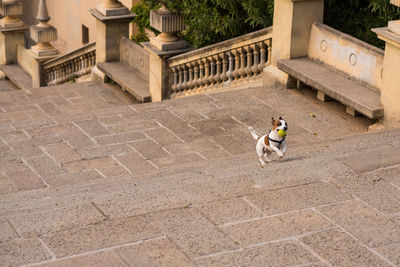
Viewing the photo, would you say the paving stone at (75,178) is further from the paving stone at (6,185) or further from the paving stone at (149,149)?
the paving stone at (149,149)

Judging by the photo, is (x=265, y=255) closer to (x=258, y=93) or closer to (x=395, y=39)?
(x=395, y=39)

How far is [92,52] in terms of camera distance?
16.0m

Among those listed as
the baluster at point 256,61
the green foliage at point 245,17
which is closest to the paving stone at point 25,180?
the baluster at point 256,61

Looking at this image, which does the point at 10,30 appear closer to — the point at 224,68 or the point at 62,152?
the point at 224,68

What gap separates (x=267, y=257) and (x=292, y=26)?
6.19 metres

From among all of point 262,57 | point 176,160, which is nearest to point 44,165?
point 176,160

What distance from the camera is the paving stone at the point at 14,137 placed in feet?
33.5

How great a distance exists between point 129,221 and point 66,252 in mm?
681

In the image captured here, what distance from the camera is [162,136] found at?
10398 millimetres

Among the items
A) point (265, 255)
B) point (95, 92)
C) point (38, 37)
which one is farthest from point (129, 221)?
point (38, 37)

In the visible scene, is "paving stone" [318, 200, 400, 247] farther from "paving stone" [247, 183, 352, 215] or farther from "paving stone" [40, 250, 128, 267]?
"paving stone" [40, 250, 128, 267]

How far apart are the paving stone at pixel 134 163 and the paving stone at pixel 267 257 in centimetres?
330

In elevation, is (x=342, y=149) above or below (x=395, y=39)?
below

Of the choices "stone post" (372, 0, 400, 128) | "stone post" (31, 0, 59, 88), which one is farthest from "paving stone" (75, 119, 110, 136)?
"stone post" (31, 0, 59, 88)
